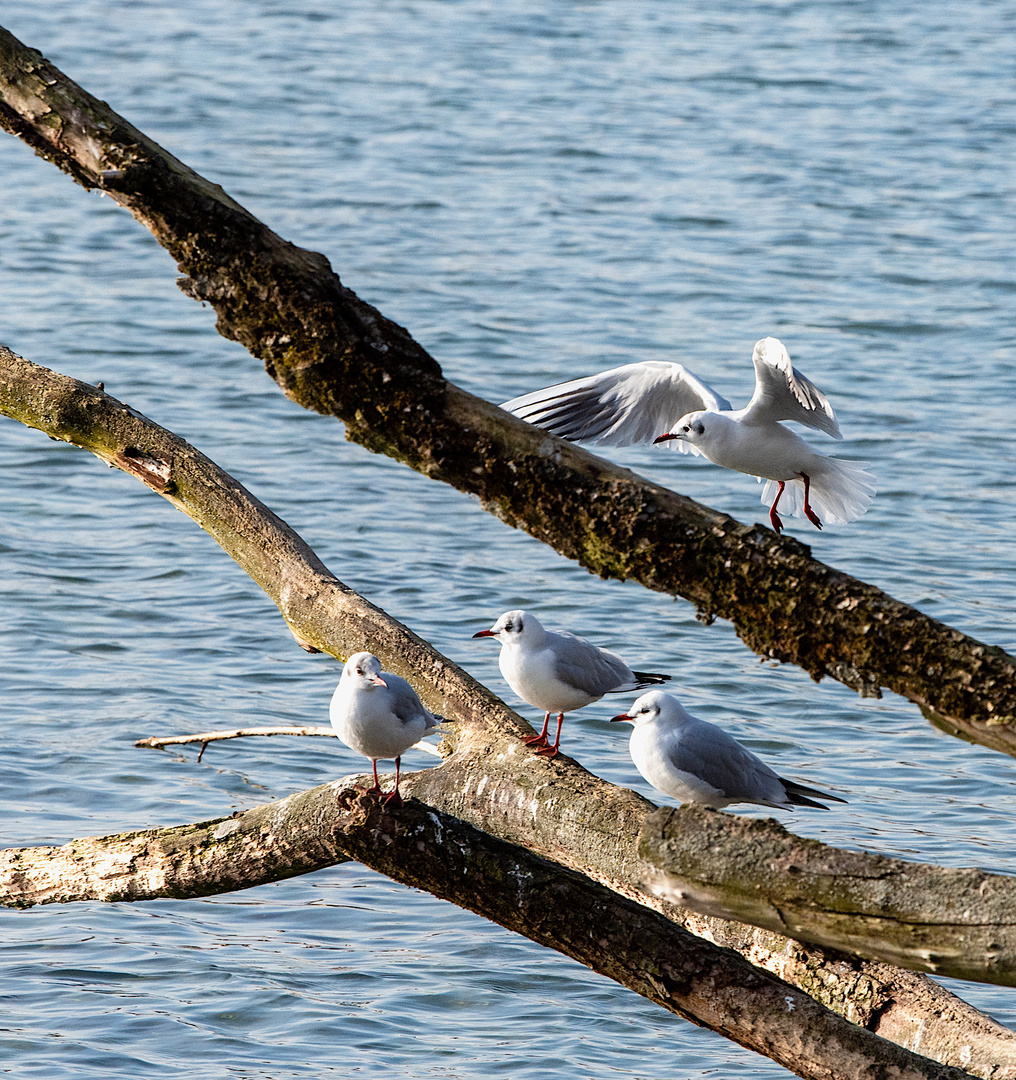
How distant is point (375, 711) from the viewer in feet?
14.8

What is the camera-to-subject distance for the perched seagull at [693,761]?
5.12 m

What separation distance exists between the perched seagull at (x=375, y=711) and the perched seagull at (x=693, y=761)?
85cm

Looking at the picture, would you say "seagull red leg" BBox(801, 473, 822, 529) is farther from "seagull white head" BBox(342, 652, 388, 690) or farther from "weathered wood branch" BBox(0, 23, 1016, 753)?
"weathered wood branch" BBox(0, 23, 1016, 753)

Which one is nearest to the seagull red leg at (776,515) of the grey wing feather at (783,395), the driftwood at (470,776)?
the grey wing feather at (783,395)

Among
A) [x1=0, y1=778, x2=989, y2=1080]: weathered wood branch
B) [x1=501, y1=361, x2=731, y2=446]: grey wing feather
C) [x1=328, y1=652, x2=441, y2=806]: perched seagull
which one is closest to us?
[x1=0, y1=778, x2=989, y2=1080]: weathered wood branch

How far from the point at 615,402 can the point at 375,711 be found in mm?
A: 2518

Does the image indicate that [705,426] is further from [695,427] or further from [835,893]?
[835,893]

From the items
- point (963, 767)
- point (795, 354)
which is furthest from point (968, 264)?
point (963, 767)

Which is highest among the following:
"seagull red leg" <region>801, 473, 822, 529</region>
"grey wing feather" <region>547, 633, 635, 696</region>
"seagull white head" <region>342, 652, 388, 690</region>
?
"seagull red leg" <region>801, 473, 822, 529</region>

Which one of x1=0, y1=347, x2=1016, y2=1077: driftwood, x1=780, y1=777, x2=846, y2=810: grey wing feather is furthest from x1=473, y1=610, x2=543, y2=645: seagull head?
x1=780, y1=777, x2=846, y2=810: grey wing feather

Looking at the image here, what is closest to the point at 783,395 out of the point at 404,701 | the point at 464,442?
the point at 404,701

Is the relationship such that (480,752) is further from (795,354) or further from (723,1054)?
(795,354)

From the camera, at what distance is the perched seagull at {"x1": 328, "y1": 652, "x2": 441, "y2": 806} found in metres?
4.53

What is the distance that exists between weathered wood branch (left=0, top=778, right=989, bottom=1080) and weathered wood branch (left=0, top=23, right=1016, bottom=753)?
38.0 inches
